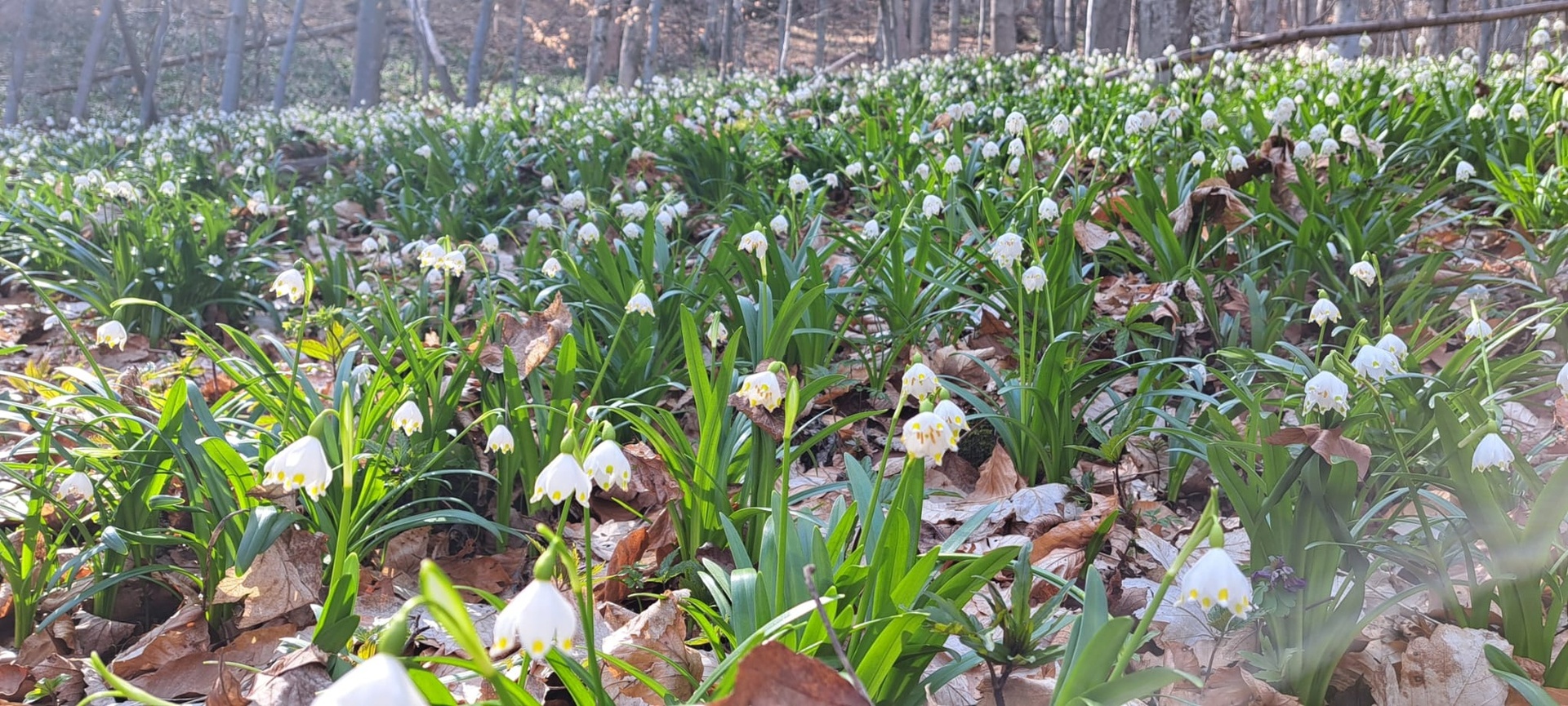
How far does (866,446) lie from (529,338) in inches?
37.4

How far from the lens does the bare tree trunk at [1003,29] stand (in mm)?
10773

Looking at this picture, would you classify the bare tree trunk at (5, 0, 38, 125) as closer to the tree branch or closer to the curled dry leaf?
the tree branch

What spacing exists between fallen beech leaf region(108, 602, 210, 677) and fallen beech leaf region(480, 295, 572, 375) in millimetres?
809

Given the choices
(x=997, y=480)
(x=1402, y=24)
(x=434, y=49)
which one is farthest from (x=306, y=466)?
(x=434, y=49)

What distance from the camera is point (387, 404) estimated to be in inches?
A: 87.0

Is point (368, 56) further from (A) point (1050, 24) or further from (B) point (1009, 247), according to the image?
(B) point (1009, 247)

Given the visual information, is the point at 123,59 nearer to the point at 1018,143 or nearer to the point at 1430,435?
the point at 1018,143

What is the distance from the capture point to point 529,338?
2.53m

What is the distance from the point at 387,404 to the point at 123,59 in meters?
27.2

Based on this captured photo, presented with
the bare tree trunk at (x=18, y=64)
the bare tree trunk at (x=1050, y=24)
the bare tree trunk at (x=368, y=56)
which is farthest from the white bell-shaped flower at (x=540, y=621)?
the bare tree trunk at (x=1050, y=24)

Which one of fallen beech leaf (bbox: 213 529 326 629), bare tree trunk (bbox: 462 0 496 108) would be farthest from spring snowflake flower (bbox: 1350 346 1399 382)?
bare tree trunk (bbox: 462 0 496 108)

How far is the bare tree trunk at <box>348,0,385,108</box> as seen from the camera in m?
12.3

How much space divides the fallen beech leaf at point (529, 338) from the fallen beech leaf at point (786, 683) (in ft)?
4.70

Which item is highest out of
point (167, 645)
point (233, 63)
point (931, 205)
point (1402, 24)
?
point (233, 63)
